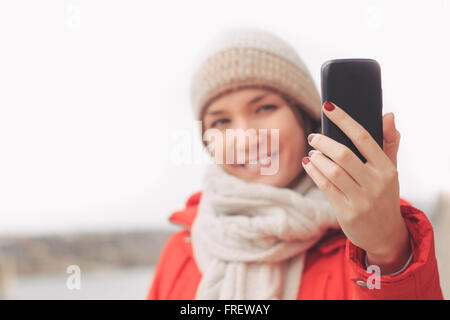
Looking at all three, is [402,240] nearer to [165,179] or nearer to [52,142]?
[165,179]

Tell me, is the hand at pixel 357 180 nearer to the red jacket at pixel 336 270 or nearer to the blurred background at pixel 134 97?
the red jacket at pixel 336 270

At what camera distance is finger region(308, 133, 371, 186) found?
328 millimetres

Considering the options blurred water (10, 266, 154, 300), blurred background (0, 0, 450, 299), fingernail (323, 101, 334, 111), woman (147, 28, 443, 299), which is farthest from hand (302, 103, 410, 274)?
blurred water (10, 266, 154, 300)

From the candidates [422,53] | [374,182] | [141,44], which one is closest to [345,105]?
[374,182]

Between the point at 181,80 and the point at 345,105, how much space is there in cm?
67

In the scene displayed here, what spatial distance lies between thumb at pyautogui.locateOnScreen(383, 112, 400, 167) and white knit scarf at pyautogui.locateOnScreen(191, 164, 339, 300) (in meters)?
0.20

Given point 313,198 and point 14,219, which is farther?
point 14,219

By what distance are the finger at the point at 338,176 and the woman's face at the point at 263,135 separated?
9.9 inches

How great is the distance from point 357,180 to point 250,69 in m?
0.34

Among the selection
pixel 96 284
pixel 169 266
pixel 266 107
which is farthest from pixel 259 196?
pixel 96 284

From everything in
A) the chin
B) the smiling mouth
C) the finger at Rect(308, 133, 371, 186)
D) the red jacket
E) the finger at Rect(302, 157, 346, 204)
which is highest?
the finger at Rect(308, 133, 371, 186)

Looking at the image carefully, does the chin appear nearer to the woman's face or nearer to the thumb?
the woman's face
